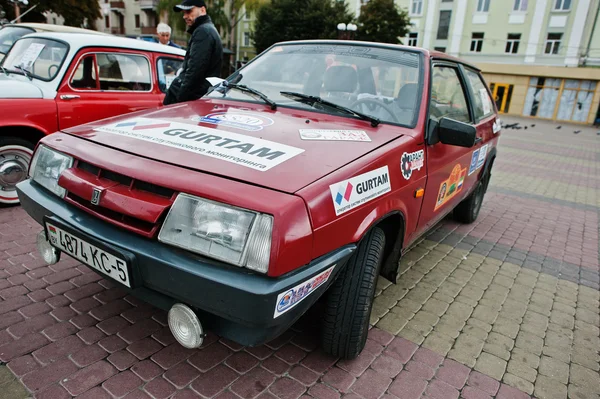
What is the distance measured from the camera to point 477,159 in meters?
3.90

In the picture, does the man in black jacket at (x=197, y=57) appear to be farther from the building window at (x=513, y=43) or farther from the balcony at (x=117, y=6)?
the balcony at (x=117, y=6)

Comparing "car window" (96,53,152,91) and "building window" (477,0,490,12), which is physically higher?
"building window" (477,0,490,12)

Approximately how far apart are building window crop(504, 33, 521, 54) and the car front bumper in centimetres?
3550

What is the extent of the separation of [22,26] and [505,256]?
7.08 metres

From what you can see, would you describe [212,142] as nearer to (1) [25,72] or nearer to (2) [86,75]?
(2) [86,75]

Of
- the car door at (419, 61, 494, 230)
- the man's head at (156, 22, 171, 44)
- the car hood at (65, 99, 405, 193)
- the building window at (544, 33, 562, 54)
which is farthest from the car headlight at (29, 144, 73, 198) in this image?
the building window at (544, 33, 562, 54)

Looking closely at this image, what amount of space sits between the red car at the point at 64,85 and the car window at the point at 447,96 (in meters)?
3.34

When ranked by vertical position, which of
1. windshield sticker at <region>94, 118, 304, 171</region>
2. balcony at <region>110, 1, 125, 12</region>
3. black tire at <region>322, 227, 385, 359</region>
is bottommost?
black tire at <region>322, 227, 385, 359</region>

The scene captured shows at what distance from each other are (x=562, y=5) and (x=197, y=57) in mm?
34103

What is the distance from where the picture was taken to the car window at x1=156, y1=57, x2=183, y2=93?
4.93 metres

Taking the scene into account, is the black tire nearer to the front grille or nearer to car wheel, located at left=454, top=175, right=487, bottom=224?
the front grille

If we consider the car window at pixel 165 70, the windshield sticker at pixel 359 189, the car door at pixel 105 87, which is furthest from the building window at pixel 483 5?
the windshield sticker at pixel 359 189

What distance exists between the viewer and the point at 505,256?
4.05 meters

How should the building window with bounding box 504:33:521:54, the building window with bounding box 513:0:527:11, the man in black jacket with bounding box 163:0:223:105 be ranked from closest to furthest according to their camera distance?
1. the man in black jacket with bounding box 163:0:223:105
2. the building window with bounding box 513:0:527:11
3. the building window with bounding box 504:33:521:54
